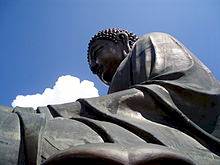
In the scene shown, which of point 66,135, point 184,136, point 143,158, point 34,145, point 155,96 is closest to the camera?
point 143,158

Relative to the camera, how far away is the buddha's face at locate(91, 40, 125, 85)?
4.82m

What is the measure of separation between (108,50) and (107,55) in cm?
5

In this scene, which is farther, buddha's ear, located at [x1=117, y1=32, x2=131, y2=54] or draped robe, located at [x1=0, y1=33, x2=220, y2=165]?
buddha's ear, located at [x1=117, y1=32, x2=131, y2=54]

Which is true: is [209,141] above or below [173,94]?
below

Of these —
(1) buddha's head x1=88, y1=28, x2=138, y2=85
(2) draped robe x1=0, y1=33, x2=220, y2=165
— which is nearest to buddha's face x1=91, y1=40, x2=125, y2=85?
(1) buddha's head x1=88, y1=28, x2=138, y2=85

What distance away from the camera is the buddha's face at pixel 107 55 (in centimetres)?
482

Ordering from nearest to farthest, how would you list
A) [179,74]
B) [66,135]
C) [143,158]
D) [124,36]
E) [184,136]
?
[143,158] → [66,135] → [184,136] → [179,74] → [124,36]

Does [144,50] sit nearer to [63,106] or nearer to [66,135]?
[63,106]

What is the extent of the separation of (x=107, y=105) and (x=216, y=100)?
2.52 feet

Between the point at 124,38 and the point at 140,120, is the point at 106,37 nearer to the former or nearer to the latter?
the point at 124,38

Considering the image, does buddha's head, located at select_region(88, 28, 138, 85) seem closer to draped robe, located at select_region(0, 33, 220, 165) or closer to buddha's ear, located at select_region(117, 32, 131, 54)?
buddha's ear, located at select_region(117, 32, 131, 54)

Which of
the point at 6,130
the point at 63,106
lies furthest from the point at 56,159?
the point at 63,106

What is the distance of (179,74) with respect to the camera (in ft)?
11.9

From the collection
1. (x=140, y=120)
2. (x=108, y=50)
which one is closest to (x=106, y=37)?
(x=108, y=50)
